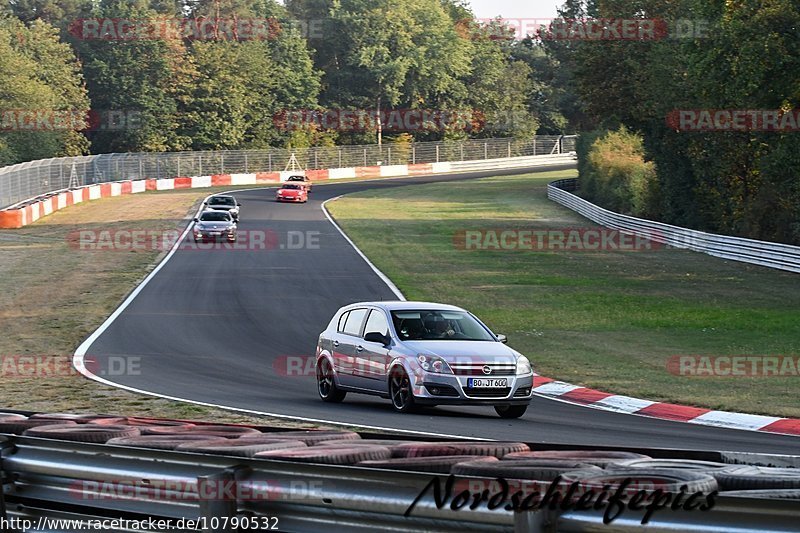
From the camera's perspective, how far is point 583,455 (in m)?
5.14

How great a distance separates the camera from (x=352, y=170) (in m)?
103

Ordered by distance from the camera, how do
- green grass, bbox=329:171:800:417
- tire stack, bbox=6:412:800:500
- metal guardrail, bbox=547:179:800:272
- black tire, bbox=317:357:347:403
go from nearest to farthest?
tire stack, bbox=6:412:800:500, black tire, bbox=317:357:347:403, green grass, bbox=329:171:800:417, metal guardrail, bbox=547:179:800:272

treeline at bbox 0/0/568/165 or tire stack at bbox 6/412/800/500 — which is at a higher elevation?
treeline at bbox 0/0/568/165

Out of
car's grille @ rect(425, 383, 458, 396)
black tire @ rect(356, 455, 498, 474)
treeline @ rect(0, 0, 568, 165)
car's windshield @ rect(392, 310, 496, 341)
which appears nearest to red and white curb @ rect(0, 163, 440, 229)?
treeline @ rect(0, 0, 568, 165)

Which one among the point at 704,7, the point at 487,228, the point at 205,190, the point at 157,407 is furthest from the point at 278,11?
the point at 157,407

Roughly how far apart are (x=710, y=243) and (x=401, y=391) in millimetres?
30340

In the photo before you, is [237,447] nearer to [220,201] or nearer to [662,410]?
[662,410]

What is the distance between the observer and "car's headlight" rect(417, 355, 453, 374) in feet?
50.4

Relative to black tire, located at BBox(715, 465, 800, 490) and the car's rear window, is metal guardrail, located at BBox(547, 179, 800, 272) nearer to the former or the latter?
the car's rear window

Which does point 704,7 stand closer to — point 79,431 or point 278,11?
point 79,431

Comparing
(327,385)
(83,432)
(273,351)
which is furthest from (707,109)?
(83,432)

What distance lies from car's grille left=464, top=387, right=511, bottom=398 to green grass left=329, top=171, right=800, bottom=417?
104 inches

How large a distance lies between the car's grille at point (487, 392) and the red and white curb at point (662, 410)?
1.55 meters

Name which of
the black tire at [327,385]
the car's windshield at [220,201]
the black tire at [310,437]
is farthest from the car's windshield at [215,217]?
the black tire at [310,437]
